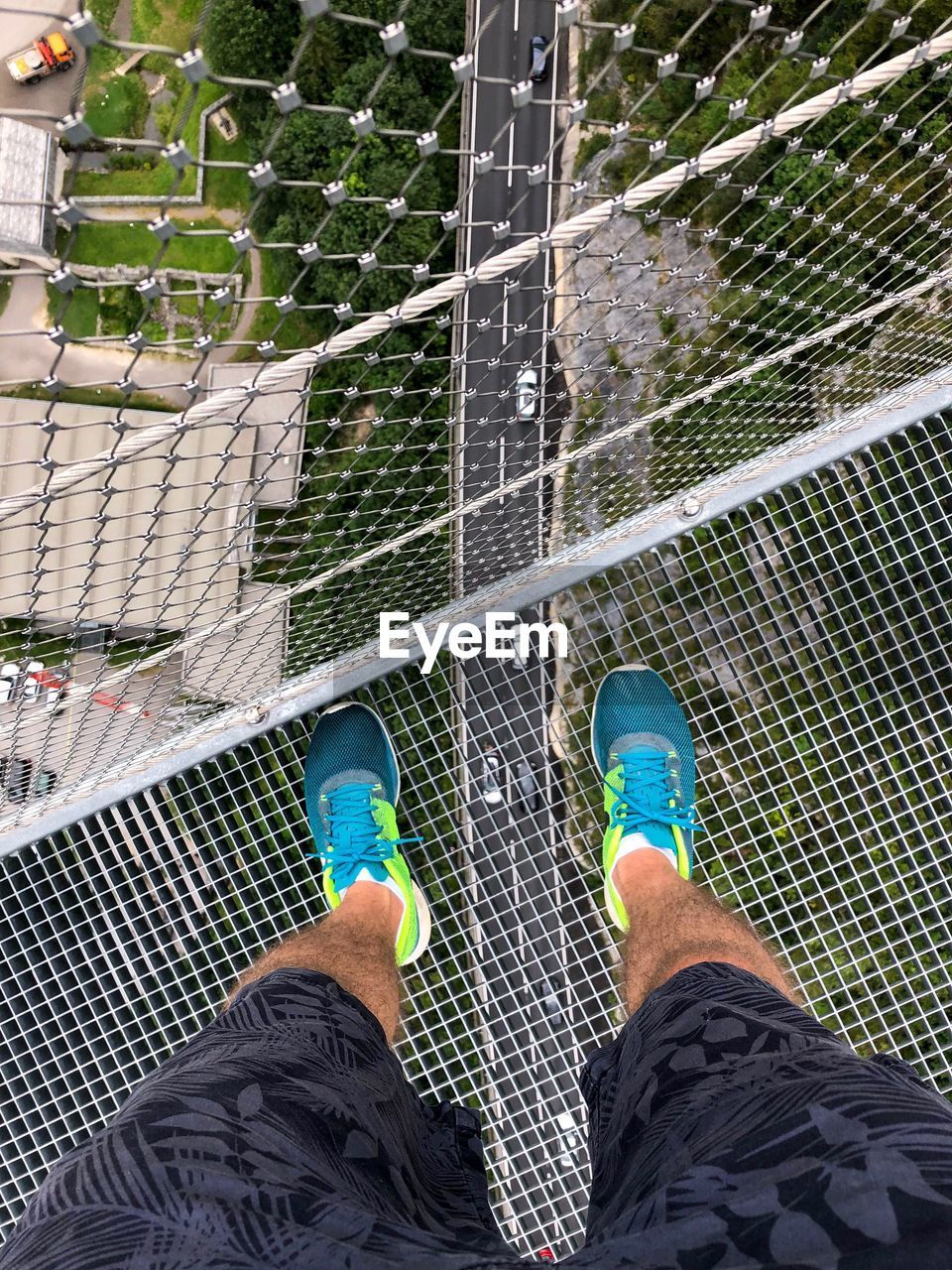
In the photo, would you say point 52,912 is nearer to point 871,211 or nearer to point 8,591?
point 8,591

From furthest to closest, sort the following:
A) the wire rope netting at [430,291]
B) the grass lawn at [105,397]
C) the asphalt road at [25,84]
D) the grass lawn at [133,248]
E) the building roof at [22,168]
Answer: the grass lawn at [105,397], the asphalt road at [25,84], the building roof at [22,168], the grass lawn at [133,248], the wire rope netting at [430,291]

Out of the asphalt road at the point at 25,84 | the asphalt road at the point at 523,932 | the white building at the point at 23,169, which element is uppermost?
the asphalt road at the point at 25,84

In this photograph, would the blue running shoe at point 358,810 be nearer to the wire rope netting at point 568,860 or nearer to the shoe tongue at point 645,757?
the wire rope netting at point 568,860

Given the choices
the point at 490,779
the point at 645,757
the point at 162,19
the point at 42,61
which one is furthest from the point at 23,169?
the point at 645,757

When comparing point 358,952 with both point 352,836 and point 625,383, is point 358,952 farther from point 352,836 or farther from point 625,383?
point 625,383

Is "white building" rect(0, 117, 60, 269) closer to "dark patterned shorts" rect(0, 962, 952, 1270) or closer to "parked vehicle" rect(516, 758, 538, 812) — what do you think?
"parked vehicle" rect(516, 758, 538, 812)

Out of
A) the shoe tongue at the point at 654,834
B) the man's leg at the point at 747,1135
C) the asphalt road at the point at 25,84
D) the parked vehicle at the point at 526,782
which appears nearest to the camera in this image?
the man's leg at the point at 747,1135

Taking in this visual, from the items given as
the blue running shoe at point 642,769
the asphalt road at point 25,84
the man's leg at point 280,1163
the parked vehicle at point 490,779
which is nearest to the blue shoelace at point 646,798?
the blue running shoe at point 642,769

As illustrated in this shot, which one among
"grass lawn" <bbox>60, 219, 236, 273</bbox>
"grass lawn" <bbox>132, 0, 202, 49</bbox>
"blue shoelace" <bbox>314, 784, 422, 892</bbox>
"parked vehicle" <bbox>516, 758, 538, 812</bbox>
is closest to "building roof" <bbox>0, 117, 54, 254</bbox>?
"grass lawn" <bbox>60, 219, 236, 273</bbox>
